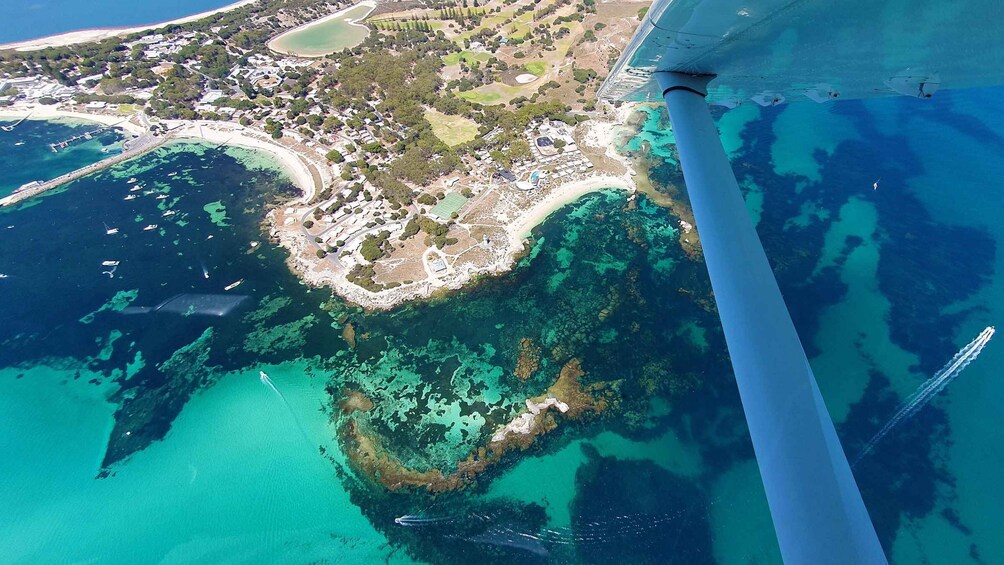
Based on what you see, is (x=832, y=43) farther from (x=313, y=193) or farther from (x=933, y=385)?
(x=313, y=193)

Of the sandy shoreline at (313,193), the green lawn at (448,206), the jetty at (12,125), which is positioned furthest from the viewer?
the jetty at (12,125)

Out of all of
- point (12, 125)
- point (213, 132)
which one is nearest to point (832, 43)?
point (213, 132)

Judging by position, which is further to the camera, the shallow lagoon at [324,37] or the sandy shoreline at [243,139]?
the shallow lagoon at [324,37]

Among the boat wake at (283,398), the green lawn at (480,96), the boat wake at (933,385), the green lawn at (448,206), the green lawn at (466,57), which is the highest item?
the green lawn at (466,57)

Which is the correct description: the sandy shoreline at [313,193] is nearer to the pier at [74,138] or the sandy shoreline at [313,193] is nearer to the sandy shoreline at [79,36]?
the pier at [74,138]

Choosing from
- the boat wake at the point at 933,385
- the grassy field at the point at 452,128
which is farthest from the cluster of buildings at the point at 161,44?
the boat wake at the point at 933,385

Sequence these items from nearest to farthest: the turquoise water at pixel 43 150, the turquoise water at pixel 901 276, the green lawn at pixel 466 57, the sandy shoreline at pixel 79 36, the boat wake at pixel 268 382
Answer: the turquoise water at pixel 901 276 → the boat wake at pixel 268 382 → the turquoise water at pixel 43 150 → the green lawn at pixel 466 57 → the sandy shoreline at pixel 79 36
